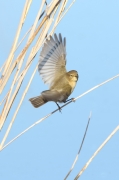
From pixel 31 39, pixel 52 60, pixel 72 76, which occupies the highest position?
pixel 31 39

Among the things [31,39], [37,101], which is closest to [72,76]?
[37,101]

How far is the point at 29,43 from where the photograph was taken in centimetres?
145

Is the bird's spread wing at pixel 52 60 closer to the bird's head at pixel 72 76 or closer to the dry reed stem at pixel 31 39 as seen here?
the bird's head at pixel 72 76

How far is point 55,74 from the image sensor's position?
2113 millimetres

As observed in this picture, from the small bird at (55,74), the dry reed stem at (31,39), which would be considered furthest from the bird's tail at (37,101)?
the dry reed stem at (31,39)

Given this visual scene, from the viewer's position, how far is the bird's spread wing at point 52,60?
6.19 feet

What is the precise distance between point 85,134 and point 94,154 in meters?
0.18

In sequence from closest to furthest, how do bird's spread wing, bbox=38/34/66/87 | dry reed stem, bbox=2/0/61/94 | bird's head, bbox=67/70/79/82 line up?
dry reed stem, bbox=2/0/61/94, bird's spread wing, bbox=38/34/66/87, bird's head, bbox=67/70/79/82

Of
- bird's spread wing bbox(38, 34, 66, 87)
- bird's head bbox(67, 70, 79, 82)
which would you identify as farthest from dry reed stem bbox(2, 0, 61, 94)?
bird's head bbox(67, 70, 79, 82)

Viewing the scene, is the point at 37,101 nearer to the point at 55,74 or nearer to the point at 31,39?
the point at 55,74

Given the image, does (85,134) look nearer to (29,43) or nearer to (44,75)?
(29,43)

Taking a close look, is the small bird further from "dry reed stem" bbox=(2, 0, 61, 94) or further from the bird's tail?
"dry reed stem" bbox=(2, 0, 61, 94)

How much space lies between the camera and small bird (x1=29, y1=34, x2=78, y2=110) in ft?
6.23

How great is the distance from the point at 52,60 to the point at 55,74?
98 mm
